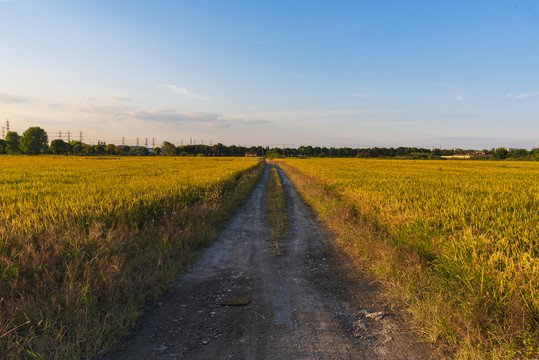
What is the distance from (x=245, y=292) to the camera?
458 cm

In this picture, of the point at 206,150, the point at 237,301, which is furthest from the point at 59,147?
the point at 237,301

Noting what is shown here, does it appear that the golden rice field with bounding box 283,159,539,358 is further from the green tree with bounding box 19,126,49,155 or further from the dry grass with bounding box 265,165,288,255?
the green tree with bounding box 19,126,49,155

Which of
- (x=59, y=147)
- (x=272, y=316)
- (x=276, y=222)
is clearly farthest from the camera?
(x=59, y=147)

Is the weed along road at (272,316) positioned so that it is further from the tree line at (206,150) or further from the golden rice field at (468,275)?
the tree line at (206,150)

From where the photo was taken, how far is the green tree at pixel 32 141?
360 feet

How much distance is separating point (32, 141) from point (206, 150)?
82117 millimetres

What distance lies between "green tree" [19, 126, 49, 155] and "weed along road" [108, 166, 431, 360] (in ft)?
484

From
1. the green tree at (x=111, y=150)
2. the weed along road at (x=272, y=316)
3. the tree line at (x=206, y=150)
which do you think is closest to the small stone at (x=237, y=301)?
the weed along road at (x=272, y=316)

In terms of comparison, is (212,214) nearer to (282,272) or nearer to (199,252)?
(199,252)

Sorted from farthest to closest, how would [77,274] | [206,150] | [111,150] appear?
[206,150]
[111,150]
[77,274]

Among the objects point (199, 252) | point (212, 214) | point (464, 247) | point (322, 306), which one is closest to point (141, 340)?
point (322, 306)

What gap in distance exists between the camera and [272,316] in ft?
12.4

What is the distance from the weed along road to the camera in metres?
3.08

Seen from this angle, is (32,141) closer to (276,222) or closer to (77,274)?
(276,222)
